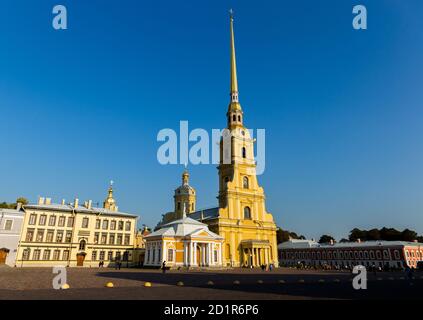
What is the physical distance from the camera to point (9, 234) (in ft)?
156

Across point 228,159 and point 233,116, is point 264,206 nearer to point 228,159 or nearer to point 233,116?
point 228,159

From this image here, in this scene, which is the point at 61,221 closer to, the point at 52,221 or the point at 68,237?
the point at 52,221

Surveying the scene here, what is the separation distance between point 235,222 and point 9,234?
40.0 m

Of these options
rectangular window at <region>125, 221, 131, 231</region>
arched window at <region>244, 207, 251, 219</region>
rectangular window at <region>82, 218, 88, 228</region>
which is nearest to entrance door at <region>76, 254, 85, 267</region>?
rectangular window at <region>82, 218, 88, 228</region>

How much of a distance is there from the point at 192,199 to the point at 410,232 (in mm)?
73855

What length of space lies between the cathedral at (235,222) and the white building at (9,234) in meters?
21.0

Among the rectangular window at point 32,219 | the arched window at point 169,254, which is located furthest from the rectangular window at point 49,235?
the arched window at point 169,254

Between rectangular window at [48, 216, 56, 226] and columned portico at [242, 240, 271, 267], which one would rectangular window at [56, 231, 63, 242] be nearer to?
rectangular window at [48, 216, 56, 226]

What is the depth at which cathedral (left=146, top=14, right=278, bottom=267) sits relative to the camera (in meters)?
51.7

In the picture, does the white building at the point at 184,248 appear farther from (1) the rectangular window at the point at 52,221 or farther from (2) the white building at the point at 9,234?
(2) the white building at the point at 9,234

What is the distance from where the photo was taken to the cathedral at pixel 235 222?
5169 centimetres

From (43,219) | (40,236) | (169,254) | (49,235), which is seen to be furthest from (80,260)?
(169,254)
